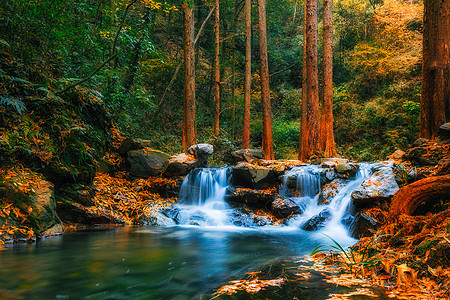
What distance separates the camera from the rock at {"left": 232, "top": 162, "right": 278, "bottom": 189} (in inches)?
376

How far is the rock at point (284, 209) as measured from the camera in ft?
27.6

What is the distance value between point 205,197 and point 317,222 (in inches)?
158

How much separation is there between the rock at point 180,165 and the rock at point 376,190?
5.85 meters

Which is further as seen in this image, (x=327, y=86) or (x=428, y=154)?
(x=327, y=86)

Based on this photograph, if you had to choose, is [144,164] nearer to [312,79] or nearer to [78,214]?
[78,214]

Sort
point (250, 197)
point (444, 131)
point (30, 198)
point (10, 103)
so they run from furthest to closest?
point (250, 197) < point (444, 131) < point (30, 198) < point (10, 103)

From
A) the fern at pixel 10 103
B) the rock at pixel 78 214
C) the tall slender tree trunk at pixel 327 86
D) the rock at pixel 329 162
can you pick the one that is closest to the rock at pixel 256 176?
the rock at pixel 329 162

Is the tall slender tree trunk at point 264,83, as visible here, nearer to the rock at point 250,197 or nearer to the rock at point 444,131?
the rock at point 250,197

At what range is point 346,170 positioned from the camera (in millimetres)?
9250

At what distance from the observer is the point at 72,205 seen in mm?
6770

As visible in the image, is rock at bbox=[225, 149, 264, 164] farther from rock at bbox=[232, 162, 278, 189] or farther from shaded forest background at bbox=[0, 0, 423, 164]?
rock at bbox=[232, 162, 278, 189]

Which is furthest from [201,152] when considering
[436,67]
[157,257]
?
[436,67]

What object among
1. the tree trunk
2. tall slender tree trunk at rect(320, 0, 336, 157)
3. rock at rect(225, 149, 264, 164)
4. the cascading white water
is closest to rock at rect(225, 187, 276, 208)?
the cascading white water

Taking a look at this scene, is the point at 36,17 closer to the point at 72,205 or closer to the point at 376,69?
the point at 72,205
